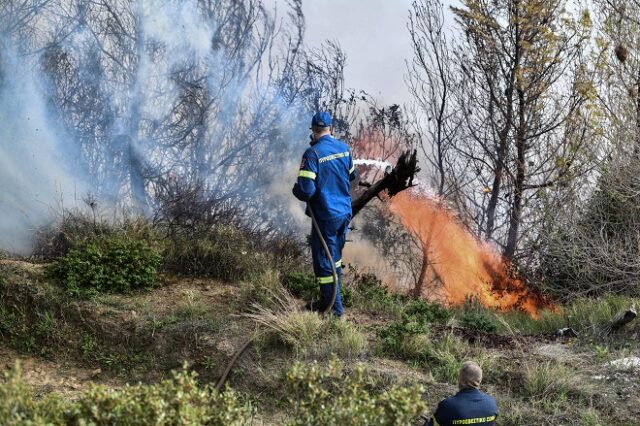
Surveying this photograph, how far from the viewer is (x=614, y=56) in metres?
14.1

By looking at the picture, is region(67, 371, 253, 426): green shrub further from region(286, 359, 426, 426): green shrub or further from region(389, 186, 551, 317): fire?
region(389, 186, 551, 317): fire

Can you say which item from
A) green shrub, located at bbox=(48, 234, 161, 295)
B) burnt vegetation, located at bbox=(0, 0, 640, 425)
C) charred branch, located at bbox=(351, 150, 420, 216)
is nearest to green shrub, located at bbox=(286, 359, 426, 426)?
burnt vegetation, located at bbox=(0, 0, 640, 425)

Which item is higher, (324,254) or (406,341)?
(324,254)

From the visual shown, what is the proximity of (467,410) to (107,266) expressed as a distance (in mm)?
5522

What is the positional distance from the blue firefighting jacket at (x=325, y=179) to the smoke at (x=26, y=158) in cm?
455

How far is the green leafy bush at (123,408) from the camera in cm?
409

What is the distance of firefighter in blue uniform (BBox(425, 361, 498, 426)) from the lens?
523 cm

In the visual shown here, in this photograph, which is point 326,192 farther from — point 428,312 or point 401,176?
point 428,312

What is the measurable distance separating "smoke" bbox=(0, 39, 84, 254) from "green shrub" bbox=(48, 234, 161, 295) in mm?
1515

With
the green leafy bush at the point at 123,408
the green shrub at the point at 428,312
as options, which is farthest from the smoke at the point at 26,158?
the green leafy bush at the point at 123,408

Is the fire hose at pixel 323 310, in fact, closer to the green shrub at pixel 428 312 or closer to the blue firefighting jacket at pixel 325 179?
the blue firefighting jacket at pixel 325 179

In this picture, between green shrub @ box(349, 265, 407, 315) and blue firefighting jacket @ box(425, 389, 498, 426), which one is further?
green shrub @ box(349, 265, 407, 315)

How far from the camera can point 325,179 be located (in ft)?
26.6

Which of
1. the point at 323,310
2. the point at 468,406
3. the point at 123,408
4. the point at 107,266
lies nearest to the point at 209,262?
the point at 107,266
